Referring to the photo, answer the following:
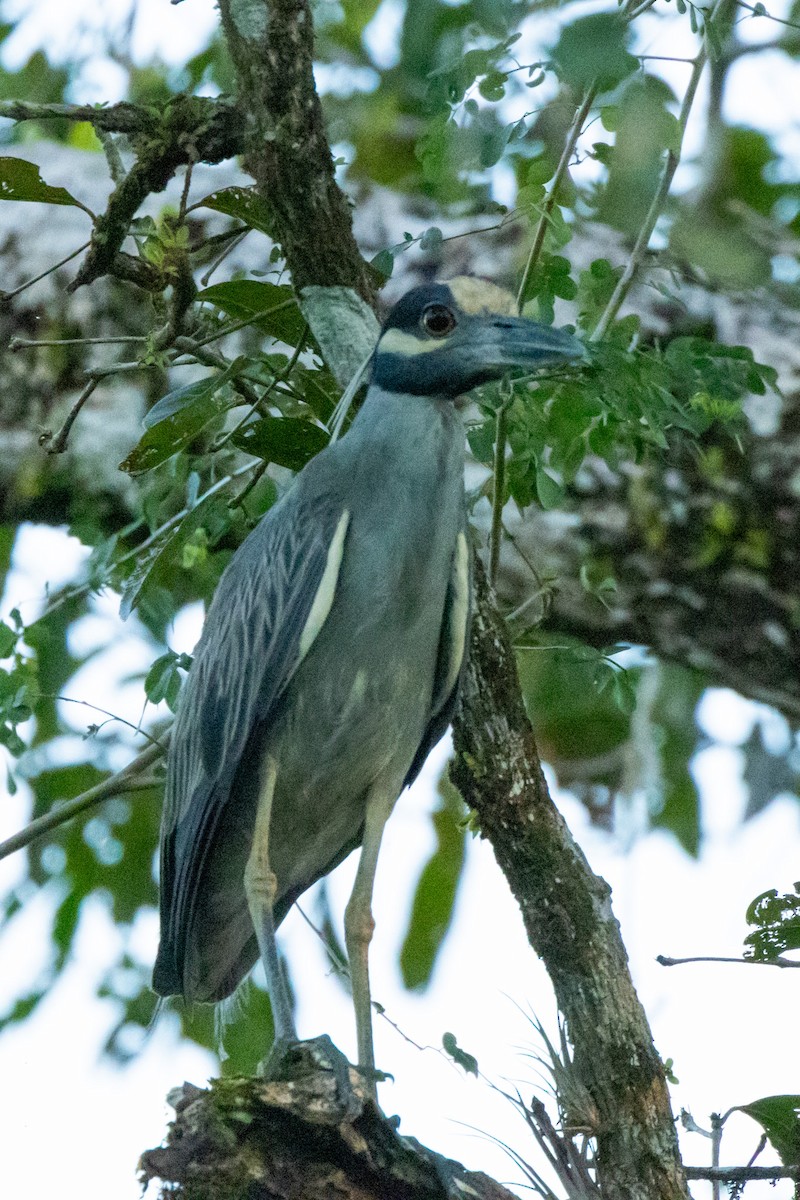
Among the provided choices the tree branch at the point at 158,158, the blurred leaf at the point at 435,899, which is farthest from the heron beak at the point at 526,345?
the blurred leaf at the point at 435,899

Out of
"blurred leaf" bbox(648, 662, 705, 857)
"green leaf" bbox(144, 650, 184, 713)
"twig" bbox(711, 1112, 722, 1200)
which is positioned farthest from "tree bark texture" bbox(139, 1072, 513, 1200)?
"blurred leaf" bbox(648, 662, 705, 857)

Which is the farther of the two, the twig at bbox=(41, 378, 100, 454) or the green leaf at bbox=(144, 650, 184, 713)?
the green leaf at bbox=(144, 650, 184, 713)

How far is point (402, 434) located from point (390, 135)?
2851mm

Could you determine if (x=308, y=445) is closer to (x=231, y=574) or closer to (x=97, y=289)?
(x=231, y=574)

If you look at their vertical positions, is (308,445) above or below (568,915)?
above

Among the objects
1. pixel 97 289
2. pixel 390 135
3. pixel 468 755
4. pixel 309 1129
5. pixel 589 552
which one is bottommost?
pixel 309 1129

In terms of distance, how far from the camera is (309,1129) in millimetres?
2219

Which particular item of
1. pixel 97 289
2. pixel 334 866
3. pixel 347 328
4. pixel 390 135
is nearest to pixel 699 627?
pixel 334 866

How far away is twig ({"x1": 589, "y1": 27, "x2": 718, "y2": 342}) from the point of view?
297 centimetres

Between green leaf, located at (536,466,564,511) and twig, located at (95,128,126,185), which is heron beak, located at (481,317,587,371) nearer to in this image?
green leaf, located at (536,466,564,511)

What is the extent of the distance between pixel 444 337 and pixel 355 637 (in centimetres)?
67

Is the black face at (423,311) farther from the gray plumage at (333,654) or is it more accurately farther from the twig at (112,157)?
the twig at (112,157)

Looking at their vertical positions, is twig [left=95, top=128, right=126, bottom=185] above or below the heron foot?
above

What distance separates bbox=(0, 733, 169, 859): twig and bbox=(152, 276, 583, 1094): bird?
0.22 metres
